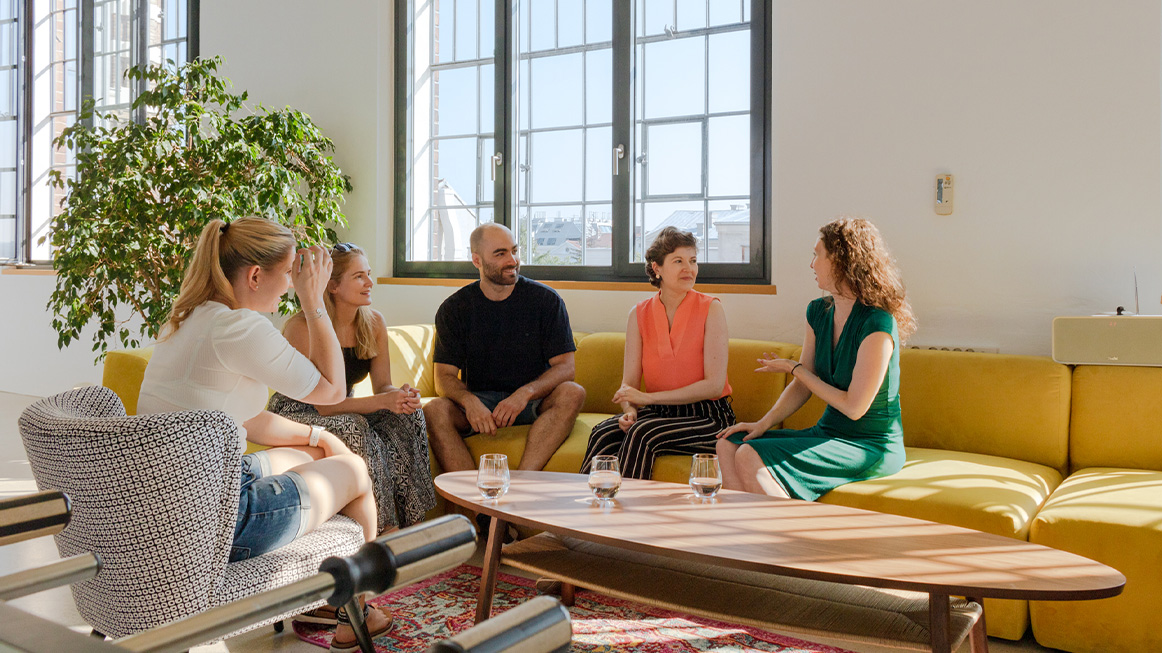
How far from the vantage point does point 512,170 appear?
4.77 meters

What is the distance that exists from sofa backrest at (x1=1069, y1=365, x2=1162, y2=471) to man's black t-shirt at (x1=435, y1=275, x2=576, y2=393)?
1.86m

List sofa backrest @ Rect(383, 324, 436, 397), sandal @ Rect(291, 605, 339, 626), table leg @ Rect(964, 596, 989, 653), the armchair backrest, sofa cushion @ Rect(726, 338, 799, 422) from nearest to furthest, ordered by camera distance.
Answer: the armchair backrest, table leg @ Rect(964, 596, 989, 653), sandal @ Rect(291, 605, 339, 626), sofa cushion @ Rect(726, 338, 799, 422), sofa backrest @ Rect(383, 324, 436, 397)

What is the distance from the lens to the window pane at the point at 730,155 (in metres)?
4.05

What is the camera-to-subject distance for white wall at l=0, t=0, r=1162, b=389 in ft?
10.3

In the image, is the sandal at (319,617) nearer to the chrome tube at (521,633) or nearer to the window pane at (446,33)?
the chrome tube at (521,633)

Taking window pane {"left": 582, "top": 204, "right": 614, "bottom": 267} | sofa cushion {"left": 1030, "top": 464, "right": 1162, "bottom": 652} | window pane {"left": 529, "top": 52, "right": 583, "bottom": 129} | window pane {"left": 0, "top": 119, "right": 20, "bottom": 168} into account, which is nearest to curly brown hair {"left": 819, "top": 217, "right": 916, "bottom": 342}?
sofa cushion {"left": 1030, "top": 464, "right": 1162, "bottom": 652}

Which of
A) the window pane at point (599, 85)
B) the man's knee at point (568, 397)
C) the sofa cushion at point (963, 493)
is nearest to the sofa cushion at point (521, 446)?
the man's knee at point (568, 397)

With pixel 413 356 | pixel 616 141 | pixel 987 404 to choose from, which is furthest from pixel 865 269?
pixel 413 356

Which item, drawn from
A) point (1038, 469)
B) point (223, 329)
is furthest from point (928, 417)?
point (223, 329)

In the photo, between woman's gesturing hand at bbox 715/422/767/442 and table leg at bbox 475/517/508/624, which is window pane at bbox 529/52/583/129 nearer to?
woman's gesturing hand at bbox 715/422/767/442

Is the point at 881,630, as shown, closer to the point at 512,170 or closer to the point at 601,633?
the point at 601,633

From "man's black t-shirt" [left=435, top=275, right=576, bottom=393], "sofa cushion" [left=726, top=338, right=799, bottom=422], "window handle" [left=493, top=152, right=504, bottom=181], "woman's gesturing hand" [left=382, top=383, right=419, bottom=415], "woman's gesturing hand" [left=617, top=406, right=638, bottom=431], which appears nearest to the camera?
"woman's gesturing hand" [left=382, top=383, right=419, bottom=415]

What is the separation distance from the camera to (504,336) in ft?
11.7

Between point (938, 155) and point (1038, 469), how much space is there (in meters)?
1.30
